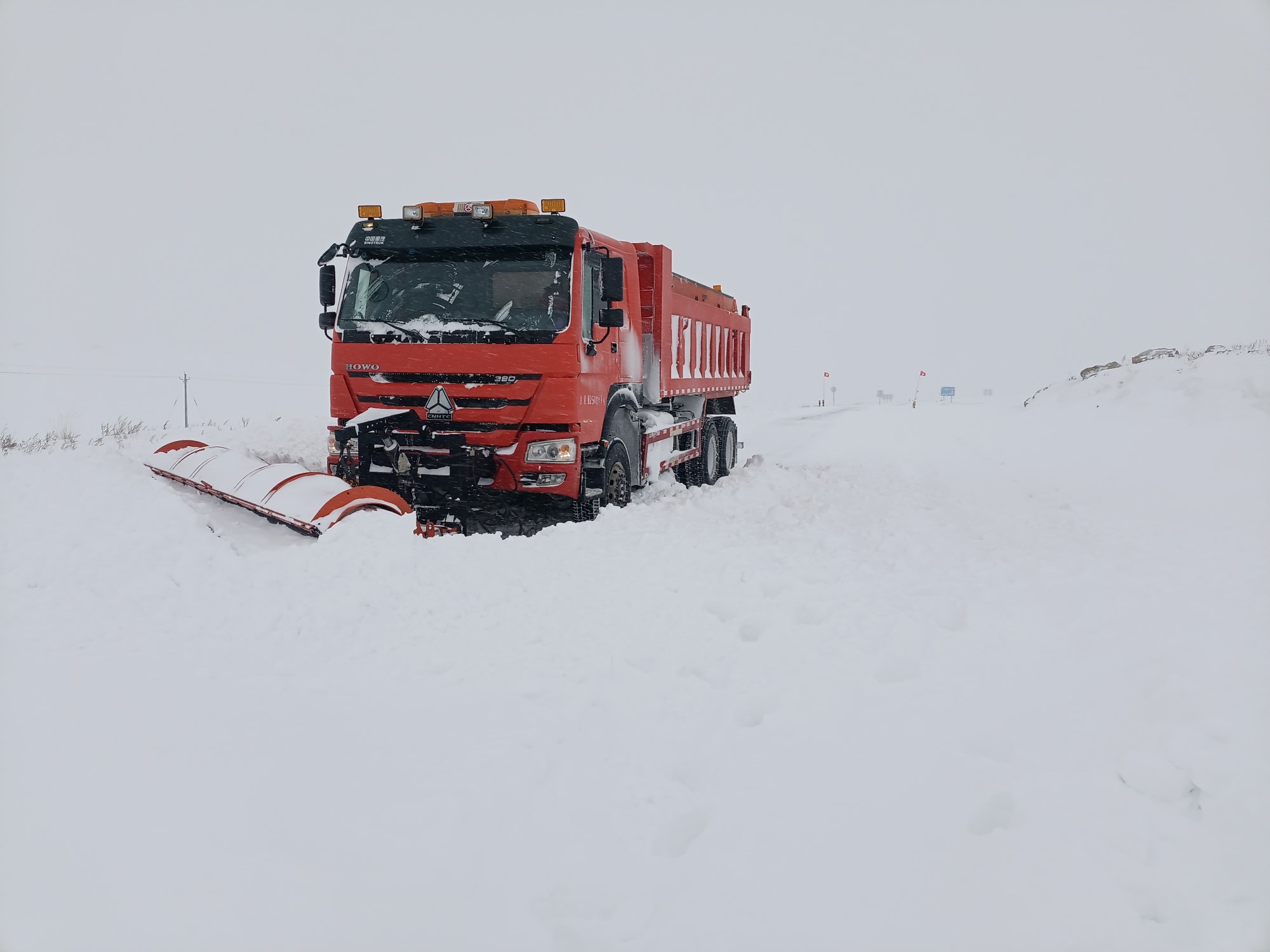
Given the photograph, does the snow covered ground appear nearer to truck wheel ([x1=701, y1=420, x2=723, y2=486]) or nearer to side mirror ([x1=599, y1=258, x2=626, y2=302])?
side mirror ([x1=599, y1=258, x2=626, y2=302])

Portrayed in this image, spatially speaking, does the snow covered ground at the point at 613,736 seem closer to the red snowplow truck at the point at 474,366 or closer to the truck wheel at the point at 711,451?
the red snowplow truck at the point at 474,366

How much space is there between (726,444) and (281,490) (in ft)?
29.7

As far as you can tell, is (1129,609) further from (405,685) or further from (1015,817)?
(405,685)

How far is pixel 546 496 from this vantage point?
778cm

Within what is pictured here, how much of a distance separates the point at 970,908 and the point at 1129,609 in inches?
119

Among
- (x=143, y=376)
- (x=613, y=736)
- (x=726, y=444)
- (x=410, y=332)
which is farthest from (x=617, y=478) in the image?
(x=143, y=376)

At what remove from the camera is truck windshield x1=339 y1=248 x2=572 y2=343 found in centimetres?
764

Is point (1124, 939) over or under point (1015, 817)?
under

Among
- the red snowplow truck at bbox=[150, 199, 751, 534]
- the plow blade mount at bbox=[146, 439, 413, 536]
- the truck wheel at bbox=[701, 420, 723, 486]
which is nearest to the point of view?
the plow blade mount at bbox=[146, 439, 413, 536]

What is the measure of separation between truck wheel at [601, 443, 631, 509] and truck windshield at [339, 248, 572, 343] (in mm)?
1448

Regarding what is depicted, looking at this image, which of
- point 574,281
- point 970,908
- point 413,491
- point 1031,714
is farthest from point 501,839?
point 574,281

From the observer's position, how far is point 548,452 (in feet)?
24.9

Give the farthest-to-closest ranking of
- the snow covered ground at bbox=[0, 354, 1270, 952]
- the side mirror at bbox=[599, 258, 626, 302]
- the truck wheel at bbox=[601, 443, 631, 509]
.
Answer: the truck wheel at bbox=[601, 443, 631, 509]
the side mirror at bbox=[599, 258, 626, 302]
the snow covered ground at bbox=[0, 354, 1270, 952]

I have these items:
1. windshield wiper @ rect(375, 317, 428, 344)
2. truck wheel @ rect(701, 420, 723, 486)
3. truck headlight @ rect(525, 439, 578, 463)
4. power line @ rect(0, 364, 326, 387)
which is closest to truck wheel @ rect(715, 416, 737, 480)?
truck wheel @ rect(701, 420, 723, 486)
